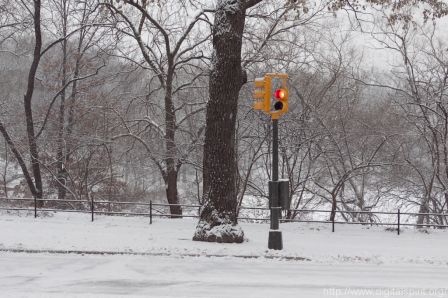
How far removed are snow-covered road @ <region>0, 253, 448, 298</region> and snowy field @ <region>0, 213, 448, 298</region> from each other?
2 cm

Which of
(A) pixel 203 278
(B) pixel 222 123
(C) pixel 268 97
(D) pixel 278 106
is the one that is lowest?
(A) pixel 203 278

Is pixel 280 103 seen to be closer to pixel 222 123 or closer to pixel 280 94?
pixel 280 94

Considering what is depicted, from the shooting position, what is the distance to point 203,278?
9094 mm

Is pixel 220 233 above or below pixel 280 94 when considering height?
below

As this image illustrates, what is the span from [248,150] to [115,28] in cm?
754

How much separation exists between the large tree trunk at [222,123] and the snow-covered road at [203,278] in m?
1.96

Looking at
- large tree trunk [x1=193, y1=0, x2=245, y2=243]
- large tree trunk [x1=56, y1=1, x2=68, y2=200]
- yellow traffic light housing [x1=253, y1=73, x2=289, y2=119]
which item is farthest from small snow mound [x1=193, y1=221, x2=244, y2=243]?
large tree trunk [x1=56, y1=1, x2=68, y2=200]

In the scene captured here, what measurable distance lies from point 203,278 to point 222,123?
4.66 m

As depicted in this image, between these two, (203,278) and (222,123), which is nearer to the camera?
(203,278)

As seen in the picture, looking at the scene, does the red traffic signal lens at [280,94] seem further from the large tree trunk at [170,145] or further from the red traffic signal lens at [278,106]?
the large tree trunk at [170,145]

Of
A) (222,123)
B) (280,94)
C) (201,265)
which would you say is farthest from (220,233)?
(280,94)

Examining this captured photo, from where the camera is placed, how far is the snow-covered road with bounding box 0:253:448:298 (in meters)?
8.11

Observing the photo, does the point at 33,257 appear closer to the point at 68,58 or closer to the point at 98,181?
the point at 98,181

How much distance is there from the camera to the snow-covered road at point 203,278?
8.11 metres
